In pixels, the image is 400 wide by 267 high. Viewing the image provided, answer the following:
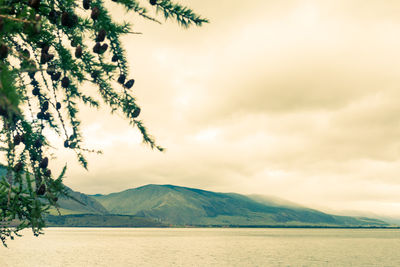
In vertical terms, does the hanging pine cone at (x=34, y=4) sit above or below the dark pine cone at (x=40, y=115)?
above

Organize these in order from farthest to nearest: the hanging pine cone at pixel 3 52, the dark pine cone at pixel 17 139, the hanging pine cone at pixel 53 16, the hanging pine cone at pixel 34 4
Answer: the dark pine cone at pixel 17 139 → the hanging pine cone at pixel 53 16 → the hanging pine cone at pixel 34 4 → the hanging pine cone at pixel 3 52

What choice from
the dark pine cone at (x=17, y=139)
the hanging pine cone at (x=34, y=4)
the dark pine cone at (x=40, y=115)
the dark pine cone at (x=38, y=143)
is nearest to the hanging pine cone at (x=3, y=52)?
the hanging pine cone at (x=34, y=4)

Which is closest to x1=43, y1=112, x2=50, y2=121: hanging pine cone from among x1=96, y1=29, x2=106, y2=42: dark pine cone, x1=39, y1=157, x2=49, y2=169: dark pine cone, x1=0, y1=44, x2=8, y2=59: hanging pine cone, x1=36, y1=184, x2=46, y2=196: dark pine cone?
x1=39, y1=157, x2=49, y2=169: dark pine cone

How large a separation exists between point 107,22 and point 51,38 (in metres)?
0.81

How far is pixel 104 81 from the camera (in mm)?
3768

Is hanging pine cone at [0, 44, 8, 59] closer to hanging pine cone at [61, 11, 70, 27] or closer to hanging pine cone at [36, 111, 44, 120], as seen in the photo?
hanging pine cone at [61, 11, 70, 27]

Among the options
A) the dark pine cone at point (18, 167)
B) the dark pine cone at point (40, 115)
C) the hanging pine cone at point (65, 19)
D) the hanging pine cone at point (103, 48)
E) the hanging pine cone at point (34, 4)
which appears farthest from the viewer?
the dark pine cone at point (40, 115)

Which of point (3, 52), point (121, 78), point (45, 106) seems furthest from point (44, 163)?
point (3, 52)

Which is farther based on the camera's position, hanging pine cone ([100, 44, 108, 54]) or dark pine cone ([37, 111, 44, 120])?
dark pine cone ([37, 111, 44, 120])

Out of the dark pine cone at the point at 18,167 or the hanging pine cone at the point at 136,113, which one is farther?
the hanging pine cone at the point at 136,113

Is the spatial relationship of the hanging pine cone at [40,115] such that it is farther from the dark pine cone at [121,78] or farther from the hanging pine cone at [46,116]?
the dark pine cone at [121,78]

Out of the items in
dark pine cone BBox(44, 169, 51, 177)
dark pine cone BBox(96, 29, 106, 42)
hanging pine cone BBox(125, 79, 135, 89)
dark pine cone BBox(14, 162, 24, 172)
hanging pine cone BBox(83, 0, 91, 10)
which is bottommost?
dark pine cone BBox(44, 169, 51, 177)

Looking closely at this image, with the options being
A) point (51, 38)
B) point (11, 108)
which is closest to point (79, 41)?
point (51, 38)

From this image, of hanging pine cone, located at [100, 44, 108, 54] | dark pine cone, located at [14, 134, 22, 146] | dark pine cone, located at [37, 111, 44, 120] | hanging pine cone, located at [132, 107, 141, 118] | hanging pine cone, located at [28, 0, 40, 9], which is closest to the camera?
hanging pine cone, located at [28, 0, 40, 9]
